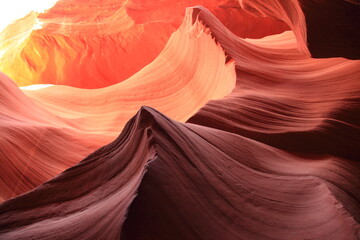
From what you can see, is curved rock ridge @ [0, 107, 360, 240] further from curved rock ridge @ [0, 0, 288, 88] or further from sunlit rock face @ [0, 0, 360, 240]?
curved rock ridge @ [0, 0, 288, 88]

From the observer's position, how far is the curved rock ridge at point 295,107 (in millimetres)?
2260

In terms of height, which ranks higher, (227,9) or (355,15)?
(227,9)

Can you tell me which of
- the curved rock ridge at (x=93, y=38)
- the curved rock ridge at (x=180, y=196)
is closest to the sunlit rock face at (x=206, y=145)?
the curved rock ridge at (x=180, y=196)

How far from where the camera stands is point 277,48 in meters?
3.79

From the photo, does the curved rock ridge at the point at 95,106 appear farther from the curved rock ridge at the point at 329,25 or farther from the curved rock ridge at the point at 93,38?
the curved rock ridge at the point at 93,38

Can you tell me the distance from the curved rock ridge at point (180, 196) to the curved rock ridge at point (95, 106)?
94 cm

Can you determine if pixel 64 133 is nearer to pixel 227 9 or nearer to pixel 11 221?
pixel 11 221

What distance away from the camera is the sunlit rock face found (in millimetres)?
1356

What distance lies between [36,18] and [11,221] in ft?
22.7

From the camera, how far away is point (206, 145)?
1.72 metres

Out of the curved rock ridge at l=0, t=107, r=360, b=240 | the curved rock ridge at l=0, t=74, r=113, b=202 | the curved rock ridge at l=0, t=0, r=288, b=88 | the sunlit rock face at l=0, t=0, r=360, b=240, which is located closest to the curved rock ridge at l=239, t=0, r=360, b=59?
the sunlit rock face at l=0, t=0, r=360, b=240

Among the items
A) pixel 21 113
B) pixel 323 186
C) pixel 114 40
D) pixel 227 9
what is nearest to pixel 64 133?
pixel 21 113

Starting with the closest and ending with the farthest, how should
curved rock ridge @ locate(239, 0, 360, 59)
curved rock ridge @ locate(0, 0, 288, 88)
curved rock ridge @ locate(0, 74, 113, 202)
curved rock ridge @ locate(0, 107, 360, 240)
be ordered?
curved rock ridge @ locate(0, 107, 360, 240) < curved rock ridge @ locate(239, 0, 360, 59) < curved rock ridge @ locate(0, 74, 113, 202) < curved rock ridge @ locate(0, 0, 288, 88)

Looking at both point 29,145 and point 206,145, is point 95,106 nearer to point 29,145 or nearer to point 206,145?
point 29,145
